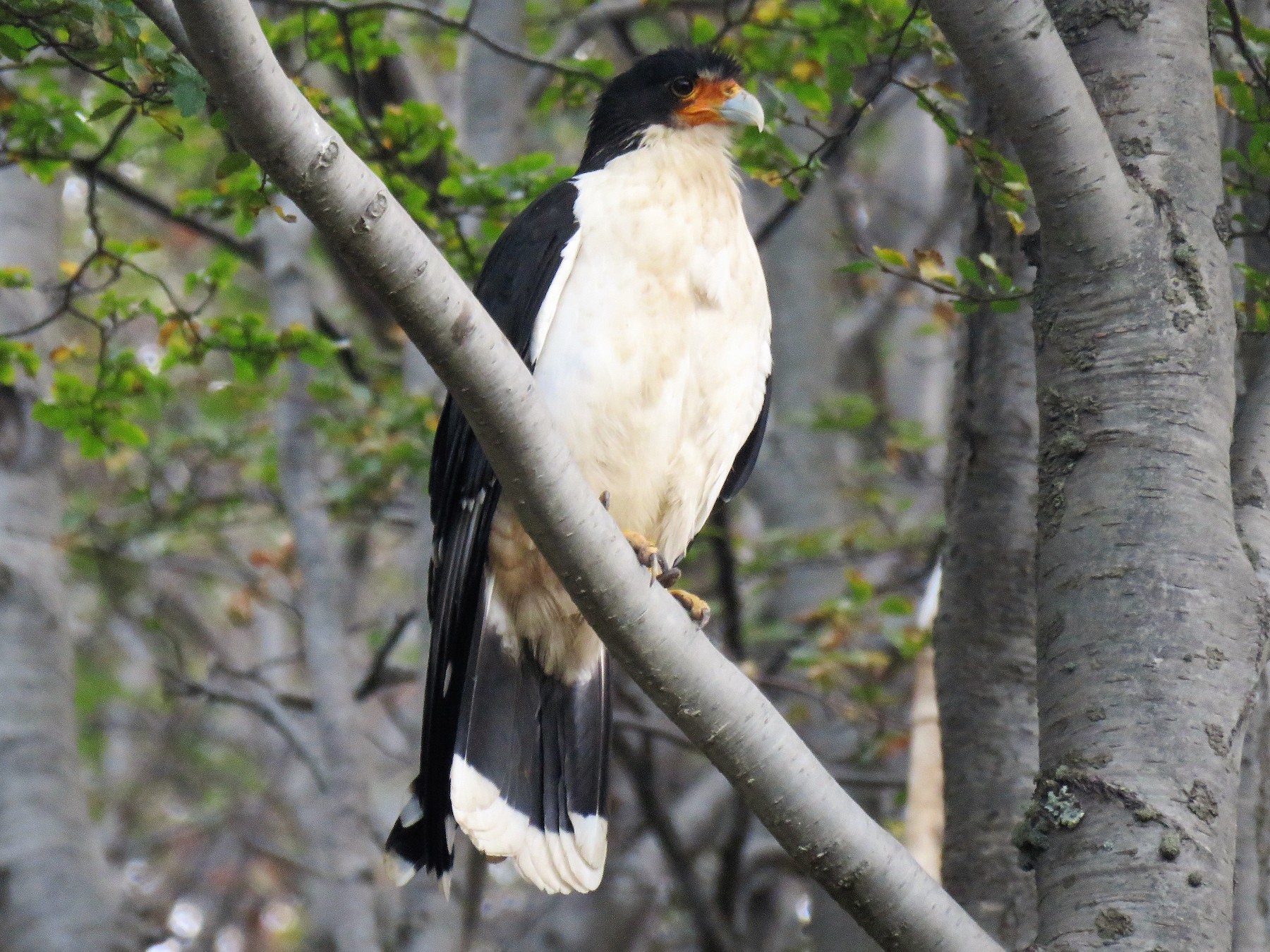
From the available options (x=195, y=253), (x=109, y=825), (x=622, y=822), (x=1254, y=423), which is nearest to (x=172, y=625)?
(x=109, y=825)

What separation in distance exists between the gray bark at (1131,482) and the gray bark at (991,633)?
799 mm

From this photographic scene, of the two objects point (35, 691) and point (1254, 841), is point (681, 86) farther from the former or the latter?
point (35, 691)

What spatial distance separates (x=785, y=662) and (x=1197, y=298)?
13.0ft

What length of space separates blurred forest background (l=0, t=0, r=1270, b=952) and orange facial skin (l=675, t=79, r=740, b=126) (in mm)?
145

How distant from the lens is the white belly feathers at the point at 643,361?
10.2 ft

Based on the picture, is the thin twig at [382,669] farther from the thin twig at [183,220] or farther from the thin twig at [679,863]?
the thin twig at [183,220]

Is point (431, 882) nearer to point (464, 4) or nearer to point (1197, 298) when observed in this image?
point (1197, 298)

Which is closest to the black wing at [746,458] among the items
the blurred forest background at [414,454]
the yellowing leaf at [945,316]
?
the blurred forest background at [414,454]

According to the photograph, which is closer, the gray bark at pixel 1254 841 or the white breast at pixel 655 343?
the gray bark at pixel 1254 841

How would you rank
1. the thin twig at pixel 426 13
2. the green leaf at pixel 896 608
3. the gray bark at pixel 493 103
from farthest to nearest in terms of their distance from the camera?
the gray bark at pixel 493 103
the green leaf at pixel 896 608
the thin twig at pixel 426 13

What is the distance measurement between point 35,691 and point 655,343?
2553 millimetres

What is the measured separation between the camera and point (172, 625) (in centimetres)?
891

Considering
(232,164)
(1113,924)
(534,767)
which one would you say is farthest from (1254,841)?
(232,164)

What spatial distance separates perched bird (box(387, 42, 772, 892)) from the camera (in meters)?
3.05
